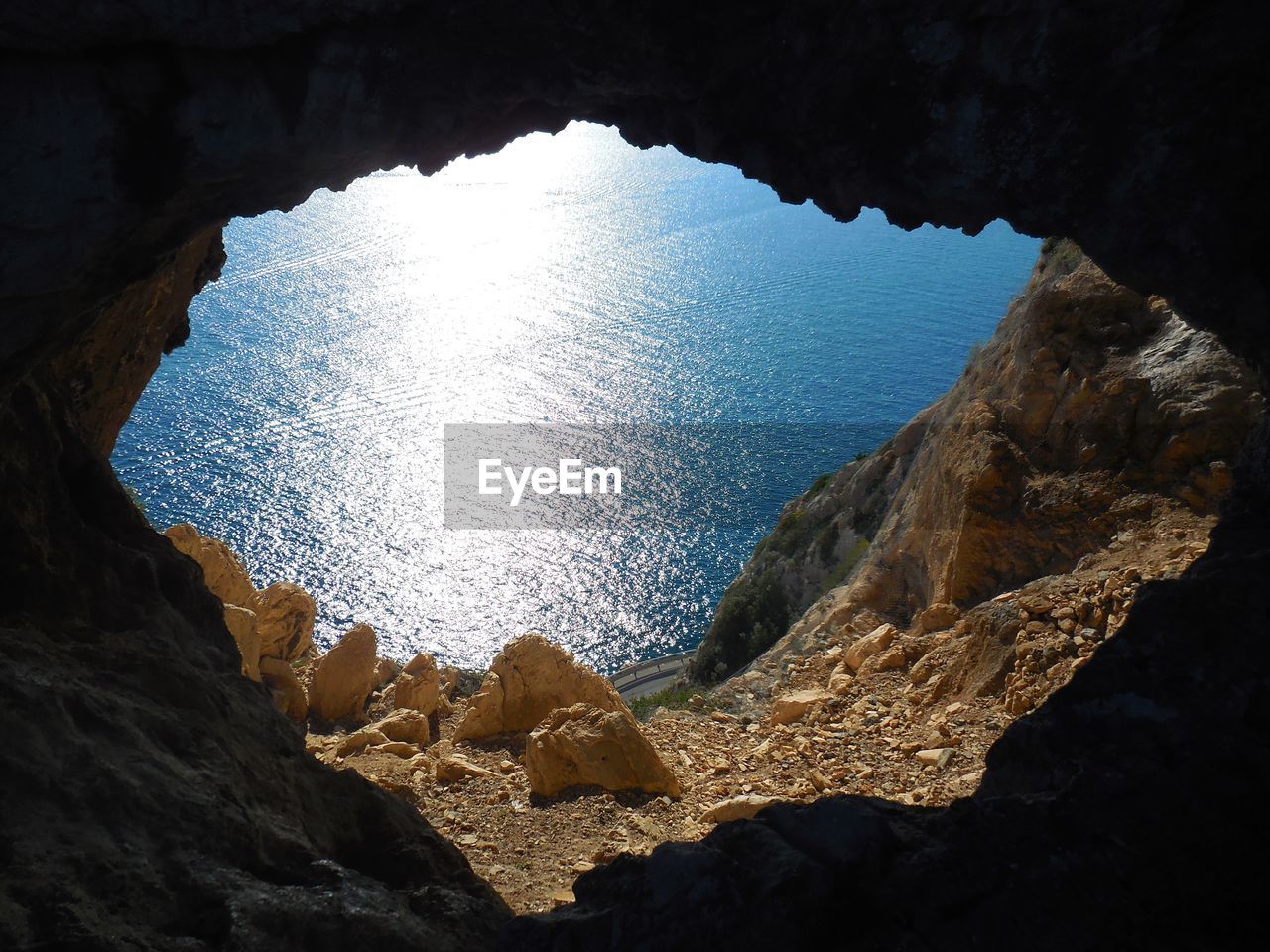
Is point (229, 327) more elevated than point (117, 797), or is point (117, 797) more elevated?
point (229, 327)

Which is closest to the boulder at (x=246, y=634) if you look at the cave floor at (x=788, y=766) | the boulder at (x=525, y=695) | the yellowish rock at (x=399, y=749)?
the yellowish rock at (x=399, y=749)

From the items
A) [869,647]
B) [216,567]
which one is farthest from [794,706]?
[216,567]

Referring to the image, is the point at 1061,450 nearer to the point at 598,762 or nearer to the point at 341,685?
the point at 598,762

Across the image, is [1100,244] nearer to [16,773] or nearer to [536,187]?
[16,773]

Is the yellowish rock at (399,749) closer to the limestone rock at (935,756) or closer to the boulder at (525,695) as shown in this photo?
the boulder at (525,695)

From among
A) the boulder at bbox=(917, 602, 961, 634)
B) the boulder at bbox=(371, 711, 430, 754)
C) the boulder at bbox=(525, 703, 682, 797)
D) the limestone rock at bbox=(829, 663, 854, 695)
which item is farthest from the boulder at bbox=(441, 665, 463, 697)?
the boulder at bbox=(917, 602, 961, 634)

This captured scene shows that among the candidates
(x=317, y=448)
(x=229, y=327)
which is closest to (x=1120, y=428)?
(x=317, y=448)
